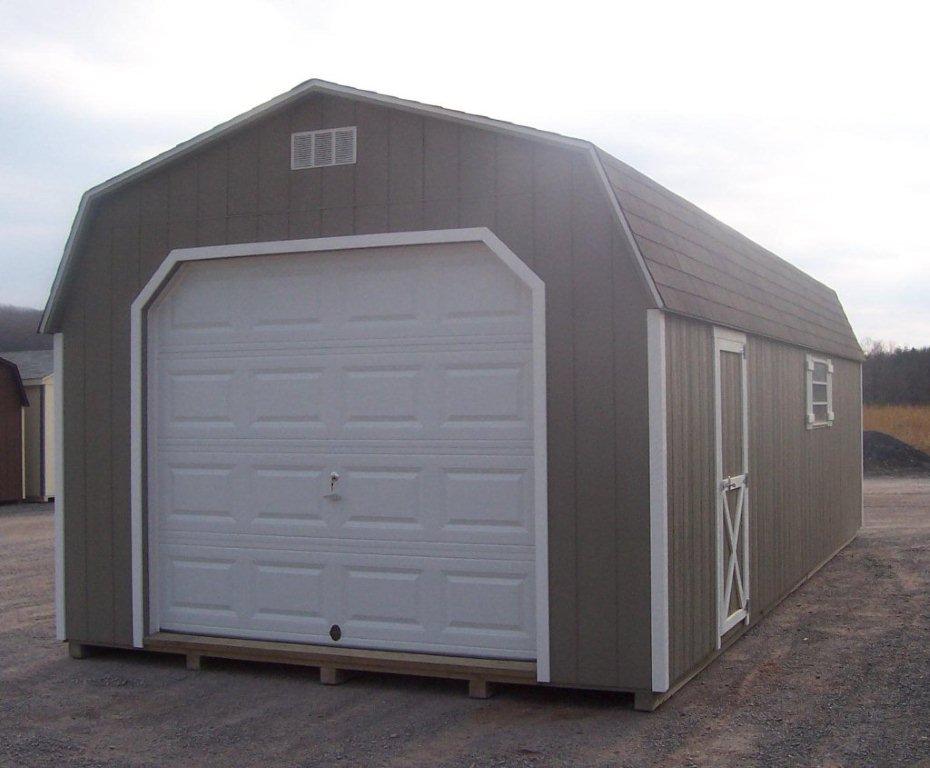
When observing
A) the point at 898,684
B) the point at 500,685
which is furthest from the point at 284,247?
the point at 898,684

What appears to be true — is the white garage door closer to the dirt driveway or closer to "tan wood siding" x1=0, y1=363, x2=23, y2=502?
the dirt driveway

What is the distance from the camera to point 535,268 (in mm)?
6004

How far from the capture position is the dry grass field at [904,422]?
92.7 feet

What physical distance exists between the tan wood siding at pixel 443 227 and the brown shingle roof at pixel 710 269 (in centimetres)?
29

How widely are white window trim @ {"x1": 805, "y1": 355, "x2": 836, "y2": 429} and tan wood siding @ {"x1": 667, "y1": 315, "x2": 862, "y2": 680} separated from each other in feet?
0.37

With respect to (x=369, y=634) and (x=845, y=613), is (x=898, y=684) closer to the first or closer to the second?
(x=845, y=613)

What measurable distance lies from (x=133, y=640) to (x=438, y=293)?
9.44ft

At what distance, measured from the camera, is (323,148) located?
654cm

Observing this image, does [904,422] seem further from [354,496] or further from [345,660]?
[345,660]

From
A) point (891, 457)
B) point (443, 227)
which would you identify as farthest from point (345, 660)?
point (891, 457)

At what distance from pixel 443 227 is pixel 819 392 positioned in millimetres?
6287

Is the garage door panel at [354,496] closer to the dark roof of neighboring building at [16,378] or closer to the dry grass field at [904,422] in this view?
the dark roof of neighboring building at [16,378]

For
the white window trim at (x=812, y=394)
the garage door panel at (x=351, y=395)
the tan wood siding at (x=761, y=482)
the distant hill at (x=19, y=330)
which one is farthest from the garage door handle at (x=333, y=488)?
the distant hill at (x=19, y=330)

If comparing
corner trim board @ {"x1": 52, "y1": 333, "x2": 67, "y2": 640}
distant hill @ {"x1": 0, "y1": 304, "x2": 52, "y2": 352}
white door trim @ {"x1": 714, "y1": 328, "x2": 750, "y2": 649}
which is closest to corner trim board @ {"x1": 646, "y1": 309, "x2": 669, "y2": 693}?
white door trim @ {"x1": 714, "y1": 328, "x2": 750, "y2": 649}
